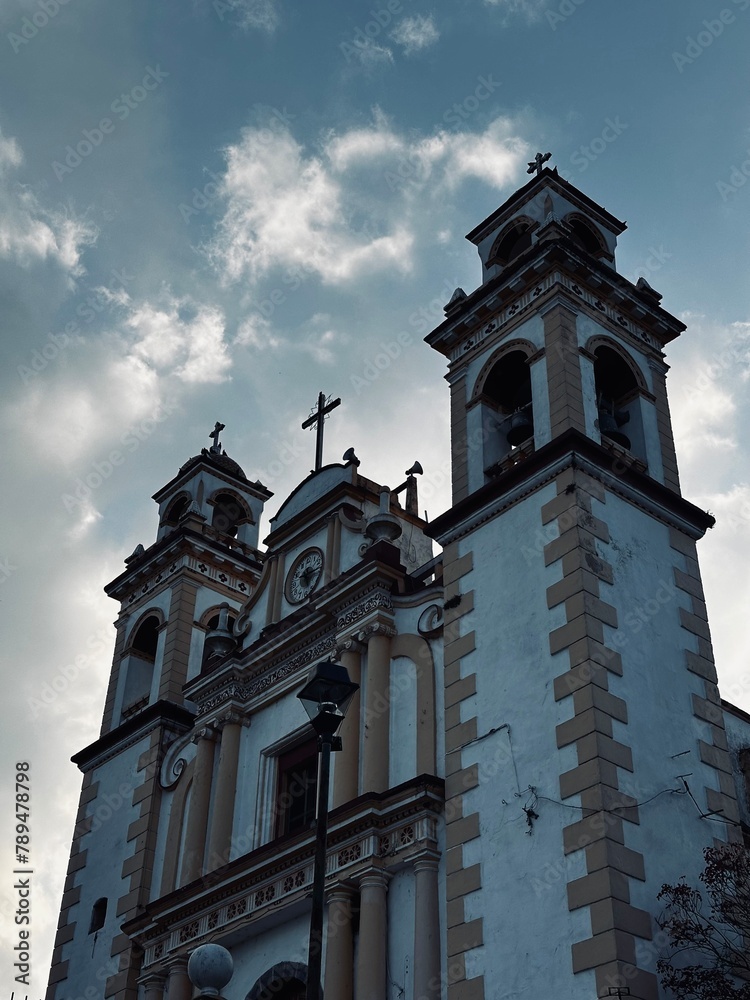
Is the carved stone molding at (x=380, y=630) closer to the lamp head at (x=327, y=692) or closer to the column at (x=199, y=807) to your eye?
the column at (x=199, y=807)

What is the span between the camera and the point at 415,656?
19.1 meters

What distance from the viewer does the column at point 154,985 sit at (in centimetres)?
2050

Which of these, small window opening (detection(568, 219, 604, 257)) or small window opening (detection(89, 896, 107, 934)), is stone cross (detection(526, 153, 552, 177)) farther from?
small window opening (detection(89, 896, 107, 934))

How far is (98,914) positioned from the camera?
2338cm

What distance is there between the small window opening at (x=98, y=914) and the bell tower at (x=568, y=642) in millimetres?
9581

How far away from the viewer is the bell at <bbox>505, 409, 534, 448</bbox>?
65.0 feet

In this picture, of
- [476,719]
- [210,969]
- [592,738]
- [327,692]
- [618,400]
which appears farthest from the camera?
[618,400]

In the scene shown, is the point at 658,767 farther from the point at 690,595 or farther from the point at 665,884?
the point at 690,595

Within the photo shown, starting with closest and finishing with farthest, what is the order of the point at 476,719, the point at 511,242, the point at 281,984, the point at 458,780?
the point at 458,780 < the point at 476,719 < the point at 281,984 < the point at 511,242

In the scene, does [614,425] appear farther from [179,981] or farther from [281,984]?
[179,981]

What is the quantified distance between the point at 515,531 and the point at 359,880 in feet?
17.0

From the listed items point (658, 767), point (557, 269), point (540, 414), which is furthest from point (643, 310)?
point (658, 767)

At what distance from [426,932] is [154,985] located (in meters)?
6.72

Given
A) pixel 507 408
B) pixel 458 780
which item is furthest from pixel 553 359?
pixel 458 780
